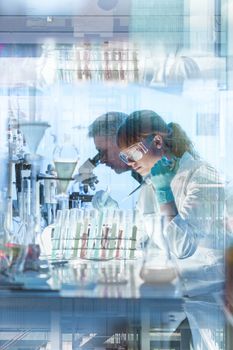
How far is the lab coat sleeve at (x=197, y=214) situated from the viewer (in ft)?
4.98

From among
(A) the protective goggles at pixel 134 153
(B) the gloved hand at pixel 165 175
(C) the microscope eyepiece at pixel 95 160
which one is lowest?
(B) the gloved hand at pixel 165 175

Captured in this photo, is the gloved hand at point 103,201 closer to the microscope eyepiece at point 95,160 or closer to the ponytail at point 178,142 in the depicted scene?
the microscope eyepiece at point 95,160

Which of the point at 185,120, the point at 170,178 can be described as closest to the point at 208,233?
the point at 170,178

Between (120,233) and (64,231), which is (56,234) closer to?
(64,231)

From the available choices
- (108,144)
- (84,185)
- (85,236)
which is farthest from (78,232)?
(108,144)

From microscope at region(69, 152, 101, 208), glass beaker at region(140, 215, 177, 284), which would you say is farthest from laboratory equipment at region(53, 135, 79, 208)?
glass beaker at region(140, 215, 177, 284)

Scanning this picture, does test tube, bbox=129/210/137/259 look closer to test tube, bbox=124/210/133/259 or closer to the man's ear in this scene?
test tube, bbox=124/210/133/259

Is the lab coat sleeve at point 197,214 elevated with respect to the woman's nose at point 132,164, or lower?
lower

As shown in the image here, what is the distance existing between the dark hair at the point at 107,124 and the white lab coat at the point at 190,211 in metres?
0.17

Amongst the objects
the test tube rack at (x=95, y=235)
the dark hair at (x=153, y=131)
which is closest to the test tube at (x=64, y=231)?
the test tube rack at (x=95, y=235)

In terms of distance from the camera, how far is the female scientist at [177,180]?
152 cm

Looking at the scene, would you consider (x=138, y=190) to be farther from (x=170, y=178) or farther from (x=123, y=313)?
(x=123, y=313)

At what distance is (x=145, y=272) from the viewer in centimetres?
149

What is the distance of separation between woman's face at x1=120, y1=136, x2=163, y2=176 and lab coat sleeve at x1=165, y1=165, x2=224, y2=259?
0.08 meters
